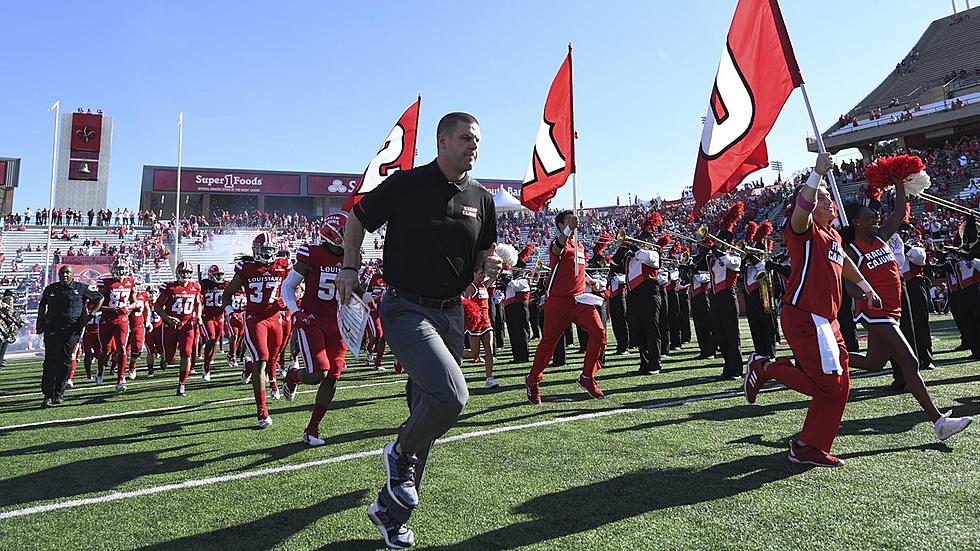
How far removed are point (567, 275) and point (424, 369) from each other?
14.1 feet

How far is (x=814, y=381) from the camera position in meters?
4.11

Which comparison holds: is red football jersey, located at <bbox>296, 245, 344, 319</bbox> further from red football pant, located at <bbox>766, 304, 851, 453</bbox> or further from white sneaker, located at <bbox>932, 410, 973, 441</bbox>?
white sneaker, located at <bbox>932, 410, 973, 441</bbox>

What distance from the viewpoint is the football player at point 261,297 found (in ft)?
22.1

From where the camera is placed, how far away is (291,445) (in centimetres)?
546

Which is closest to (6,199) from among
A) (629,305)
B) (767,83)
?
(629,305)

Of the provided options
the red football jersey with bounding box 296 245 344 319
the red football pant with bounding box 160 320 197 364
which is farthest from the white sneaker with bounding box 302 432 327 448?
the red football pant with bounding box 160 320 197 364

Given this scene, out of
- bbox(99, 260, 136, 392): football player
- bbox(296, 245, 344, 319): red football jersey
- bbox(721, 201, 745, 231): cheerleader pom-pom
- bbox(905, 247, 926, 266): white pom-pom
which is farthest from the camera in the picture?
bbox(99, 260, 136, 392): football player

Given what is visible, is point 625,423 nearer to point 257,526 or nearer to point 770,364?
point 770,364

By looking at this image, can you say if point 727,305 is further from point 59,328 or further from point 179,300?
point 59,328

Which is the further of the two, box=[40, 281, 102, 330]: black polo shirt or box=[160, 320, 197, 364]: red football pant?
box=[160, 320, 197, 364]: red football pant

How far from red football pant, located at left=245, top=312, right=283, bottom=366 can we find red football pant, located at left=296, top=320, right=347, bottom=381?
2.91 feet

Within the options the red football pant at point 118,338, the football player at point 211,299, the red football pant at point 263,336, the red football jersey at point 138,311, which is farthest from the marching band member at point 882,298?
the red football jersey at point 138,311

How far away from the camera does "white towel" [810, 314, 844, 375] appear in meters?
4.02

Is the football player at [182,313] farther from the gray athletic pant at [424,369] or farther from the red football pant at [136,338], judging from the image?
the gray athletic pant at [424,369]
